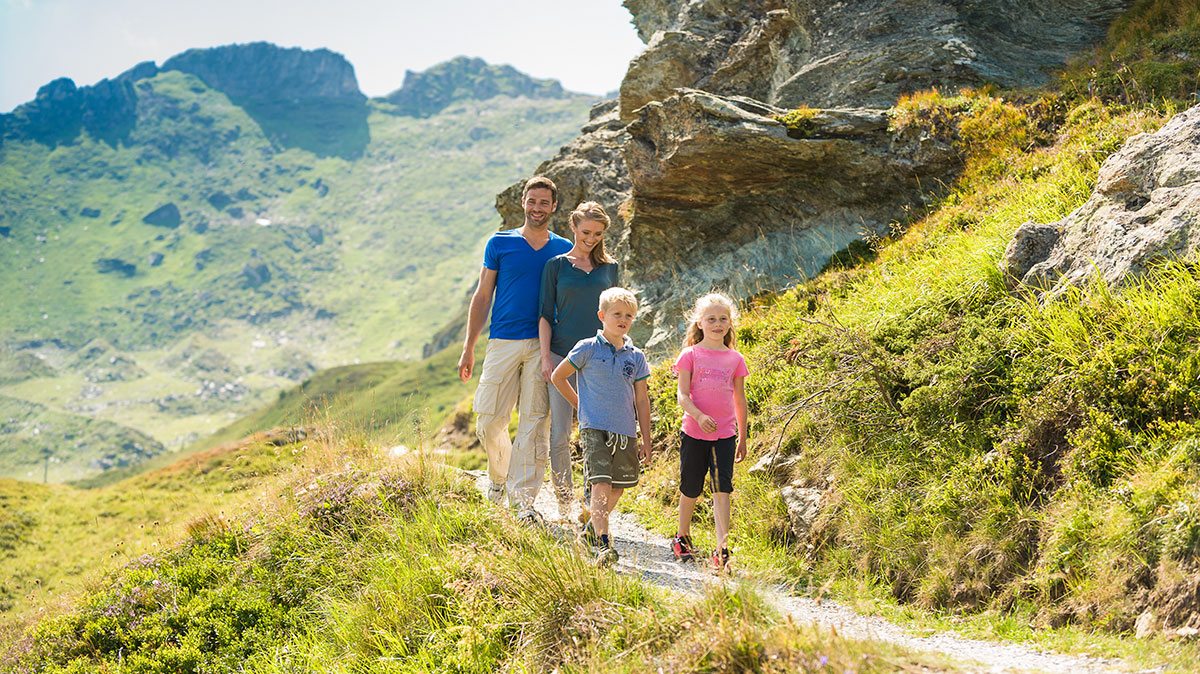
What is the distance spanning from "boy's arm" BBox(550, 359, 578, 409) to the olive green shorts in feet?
1.26

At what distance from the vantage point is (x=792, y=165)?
1443cm

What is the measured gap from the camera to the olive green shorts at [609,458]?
720cm

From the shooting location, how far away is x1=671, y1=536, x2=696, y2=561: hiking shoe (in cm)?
748

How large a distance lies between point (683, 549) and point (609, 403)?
150 centimetres

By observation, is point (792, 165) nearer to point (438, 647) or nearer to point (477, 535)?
point (477, 535)

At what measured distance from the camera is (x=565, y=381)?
7.52m

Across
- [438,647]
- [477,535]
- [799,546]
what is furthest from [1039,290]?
[438,647]

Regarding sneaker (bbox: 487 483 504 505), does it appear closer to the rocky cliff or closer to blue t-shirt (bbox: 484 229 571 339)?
blue t-shirt (bbox: 484 229 571 339)

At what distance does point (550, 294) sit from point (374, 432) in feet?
14.8

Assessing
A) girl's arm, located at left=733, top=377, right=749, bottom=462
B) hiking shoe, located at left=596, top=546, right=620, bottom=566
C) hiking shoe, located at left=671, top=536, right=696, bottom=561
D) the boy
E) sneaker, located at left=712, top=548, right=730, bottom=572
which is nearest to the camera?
hiking shoe, located at left=596, top=546, right=620, bottom=566

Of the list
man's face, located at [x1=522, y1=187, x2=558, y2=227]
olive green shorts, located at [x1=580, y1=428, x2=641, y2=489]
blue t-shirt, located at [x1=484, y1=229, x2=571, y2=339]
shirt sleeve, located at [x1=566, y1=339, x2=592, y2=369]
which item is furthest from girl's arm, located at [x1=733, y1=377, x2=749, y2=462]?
man's face, located at [x1=522, y1=187, x2=558, y2=227]

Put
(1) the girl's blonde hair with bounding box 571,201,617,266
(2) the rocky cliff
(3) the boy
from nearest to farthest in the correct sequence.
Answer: (3) the boy < (1) the girl's blonde hair with bounding box 571,201,617,266 < (2) the rocky cliff

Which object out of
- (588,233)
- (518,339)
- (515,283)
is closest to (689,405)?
(588,233)

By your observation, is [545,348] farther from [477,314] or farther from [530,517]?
[530,517]
